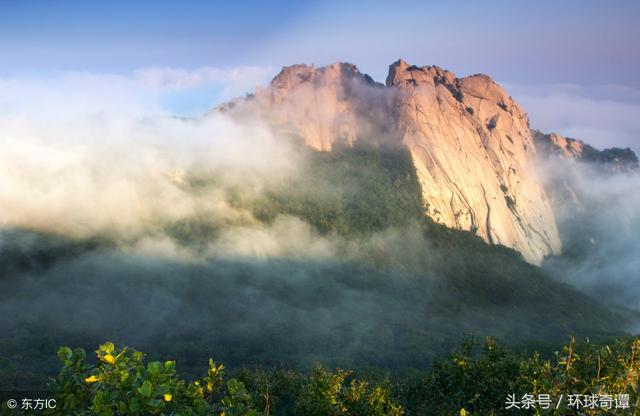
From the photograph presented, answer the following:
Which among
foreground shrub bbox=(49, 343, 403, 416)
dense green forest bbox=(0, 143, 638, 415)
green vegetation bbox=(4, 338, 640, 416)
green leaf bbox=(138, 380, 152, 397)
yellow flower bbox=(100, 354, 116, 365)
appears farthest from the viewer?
dense green forest bbox=(0, 143, 638, 415)

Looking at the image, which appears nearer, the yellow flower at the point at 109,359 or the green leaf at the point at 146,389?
the green leaf at the point at 146,389

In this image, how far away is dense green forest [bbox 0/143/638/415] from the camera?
11144 centimetres

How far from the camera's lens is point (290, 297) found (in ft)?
532

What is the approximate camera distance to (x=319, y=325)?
14138cm

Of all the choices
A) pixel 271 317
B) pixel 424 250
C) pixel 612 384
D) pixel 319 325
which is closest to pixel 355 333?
pixel 319 325

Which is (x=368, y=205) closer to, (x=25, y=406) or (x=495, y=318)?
(x=495, y=318)

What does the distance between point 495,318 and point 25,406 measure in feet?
514

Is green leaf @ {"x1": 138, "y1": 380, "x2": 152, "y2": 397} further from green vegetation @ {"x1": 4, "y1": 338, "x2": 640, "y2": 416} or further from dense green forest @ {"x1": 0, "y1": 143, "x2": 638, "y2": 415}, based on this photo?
dense green forest @ {"x1": 0, "y1": 143, "x2": 638, "y2": 415}

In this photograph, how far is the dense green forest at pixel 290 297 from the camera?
111 metres

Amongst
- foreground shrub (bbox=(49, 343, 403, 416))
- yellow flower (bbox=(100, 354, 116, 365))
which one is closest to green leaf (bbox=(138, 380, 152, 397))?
foreground shrub (bbox=(49, 343, 403, 416))

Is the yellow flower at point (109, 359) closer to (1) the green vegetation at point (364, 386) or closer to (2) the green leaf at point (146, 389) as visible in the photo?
(1) the green vegetation at point (364, 386)

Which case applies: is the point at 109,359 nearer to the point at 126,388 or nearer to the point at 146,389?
the point at 126,388

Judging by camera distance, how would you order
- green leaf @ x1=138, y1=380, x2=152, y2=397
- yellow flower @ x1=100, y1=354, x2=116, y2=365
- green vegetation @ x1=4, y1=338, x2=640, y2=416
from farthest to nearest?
green vegetation @ x1=4, y1=338, x2=640, y2=416, yellow flower @ x1=100, y1=354, x2=116, y2=365, green leaf @ x1=138, y1=380, x2=152, y2=397

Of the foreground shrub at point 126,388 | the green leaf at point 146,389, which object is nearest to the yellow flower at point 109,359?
the foreground shrub at point 126,388
